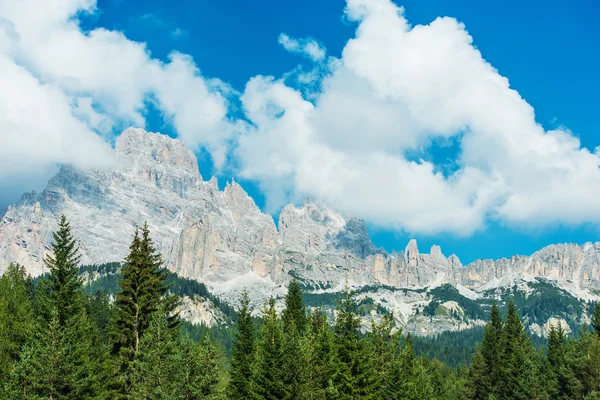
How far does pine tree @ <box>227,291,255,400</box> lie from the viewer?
5200 cm

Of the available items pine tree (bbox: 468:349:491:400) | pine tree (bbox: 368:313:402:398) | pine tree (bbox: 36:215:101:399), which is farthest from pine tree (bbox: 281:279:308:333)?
pine tree (bbox: 468:349:491:400)

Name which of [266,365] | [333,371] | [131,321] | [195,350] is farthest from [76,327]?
[333,371]

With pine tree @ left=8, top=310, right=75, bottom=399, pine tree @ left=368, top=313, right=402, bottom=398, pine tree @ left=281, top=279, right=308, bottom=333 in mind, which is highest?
pine tree @ left=281, top=279, right=308, bottom=333

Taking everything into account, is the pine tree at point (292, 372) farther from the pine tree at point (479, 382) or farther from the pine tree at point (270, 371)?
the pine tree at point (479, 382)

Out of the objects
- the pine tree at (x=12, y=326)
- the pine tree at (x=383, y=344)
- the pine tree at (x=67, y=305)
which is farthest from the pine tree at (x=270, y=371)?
the pine tree at (x=12, y=326)

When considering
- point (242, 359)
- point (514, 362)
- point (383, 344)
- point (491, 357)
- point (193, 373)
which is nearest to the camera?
point (193, 373)

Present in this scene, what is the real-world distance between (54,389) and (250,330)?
26.4 meters

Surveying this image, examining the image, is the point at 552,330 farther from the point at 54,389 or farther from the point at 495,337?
the point at 54,389

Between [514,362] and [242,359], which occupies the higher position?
[514,362]

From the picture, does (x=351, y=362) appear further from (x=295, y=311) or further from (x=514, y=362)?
(x=514, y=362)

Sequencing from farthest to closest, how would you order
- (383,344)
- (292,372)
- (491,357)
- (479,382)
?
(479,382), (491,357), (383,344), (292,372)

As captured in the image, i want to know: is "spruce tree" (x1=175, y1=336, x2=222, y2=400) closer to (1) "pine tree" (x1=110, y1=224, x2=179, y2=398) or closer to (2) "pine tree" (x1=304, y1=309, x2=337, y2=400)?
(1) "pine tree" (x1=110, y1=224, x2=179, y2=398)

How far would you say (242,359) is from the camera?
56.6 meters

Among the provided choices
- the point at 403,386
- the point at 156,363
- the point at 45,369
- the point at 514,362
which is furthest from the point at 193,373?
the point at 514,362
